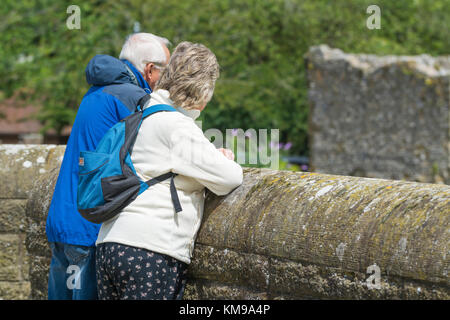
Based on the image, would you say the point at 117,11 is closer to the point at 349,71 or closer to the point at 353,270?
the point at 349,71

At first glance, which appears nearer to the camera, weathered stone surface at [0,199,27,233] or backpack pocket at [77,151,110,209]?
backpack pocket at [77,151,110,209]

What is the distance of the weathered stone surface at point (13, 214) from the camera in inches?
161

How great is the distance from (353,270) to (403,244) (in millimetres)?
217

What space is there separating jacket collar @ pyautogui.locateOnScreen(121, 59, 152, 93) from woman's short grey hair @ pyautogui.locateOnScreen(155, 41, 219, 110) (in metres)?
0.50

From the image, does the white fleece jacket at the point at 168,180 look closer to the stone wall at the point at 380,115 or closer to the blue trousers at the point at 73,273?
the blue trousers at the point at 73,273

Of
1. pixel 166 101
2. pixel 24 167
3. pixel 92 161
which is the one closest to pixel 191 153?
pixel 166 101

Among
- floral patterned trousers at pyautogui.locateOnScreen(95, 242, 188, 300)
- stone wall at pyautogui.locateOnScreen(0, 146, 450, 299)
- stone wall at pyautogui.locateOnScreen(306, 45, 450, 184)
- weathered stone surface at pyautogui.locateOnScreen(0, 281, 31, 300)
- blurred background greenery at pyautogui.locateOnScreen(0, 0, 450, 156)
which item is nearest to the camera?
stone wall at pyautogui.locateOnScreen(0, 146, 450, 299)

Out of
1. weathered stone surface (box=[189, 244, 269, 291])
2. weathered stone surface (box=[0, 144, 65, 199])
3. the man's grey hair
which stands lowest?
weathered stone surface (box=[189, 244, 269, 291])

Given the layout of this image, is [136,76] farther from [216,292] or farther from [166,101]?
[216,292]

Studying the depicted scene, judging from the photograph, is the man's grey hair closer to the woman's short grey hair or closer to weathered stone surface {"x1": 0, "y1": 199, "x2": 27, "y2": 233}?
the woman's short grey hair

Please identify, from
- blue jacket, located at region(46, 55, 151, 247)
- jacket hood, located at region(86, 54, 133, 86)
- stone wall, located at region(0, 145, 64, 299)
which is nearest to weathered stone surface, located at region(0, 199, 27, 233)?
stone wall, located at region(0, 145, 64, 299)

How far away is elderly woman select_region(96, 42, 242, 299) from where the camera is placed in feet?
7.47

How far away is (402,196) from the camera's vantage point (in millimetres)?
2158

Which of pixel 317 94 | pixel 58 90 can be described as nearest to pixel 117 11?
pixel 58 90
